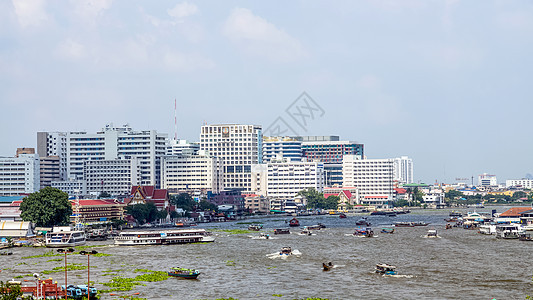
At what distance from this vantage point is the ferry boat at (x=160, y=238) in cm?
13800

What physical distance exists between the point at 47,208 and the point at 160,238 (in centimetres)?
3690

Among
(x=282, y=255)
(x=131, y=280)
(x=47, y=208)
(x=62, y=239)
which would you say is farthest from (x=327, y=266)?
(x=47, y=208)

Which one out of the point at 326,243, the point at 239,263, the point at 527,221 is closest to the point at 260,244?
the point at 326,243

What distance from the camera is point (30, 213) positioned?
6437 inches

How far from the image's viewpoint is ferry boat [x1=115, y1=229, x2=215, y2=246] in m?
138

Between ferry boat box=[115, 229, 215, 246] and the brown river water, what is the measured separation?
363cm

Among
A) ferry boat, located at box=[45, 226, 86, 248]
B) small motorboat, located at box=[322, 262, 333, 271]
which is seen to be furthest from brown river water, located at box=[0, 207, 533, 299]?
ferry boat, located at box=[45, 226, 86, 248]

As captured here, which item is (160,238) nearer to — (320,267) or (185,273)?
(320,267)

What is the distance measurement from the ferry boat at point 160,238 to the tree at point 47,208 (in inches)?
1102

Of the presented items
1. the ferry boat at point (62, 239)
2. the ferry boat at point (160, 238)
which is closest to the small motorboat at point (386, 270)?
the ferry boat at point (160, 238)

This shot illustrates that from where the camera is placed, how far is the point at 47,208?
6427 inches

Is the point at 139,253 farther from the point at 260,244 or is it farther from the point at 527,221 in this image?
the point at 527,221

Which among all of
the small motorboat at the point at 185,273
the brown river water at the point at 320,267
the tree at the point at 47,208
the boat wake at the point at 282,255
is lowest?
the brown river water at the point at 320,267

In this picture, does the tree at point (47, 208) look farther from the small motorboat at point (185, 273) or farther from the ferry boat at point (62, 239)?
the small motorboat at point (185, 273)
